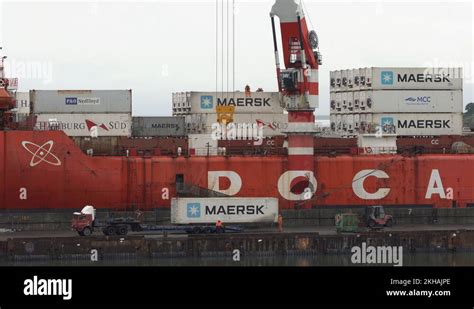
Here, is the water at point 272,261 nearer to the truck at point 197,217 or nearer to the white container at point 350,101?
the truck at point 197,217

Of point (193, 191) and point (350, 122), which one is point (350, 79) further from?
point (193, 191)

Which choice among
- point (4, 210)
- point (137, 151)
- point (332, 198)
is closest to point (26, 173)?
point (4, 210)

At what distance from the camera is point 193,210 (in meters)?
72.6

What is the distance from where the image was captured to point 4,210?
7606 centimetres

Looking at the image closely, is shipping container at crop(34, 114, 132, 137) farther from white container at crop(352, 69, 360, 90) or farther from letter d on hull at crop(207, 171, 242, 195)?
white container at crop(352, 69, 360, 90)

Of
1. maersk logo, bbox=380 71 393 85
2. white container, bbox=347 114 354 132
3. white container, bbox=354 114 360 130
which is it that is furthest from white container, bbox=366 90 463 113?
white container, bbox=347 114 354 132

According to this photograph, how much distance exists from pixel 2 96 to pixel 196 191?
1354 centimetres

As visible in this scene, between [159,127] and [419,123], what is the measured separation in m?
18.2

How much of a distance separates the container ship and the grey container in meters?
0.09

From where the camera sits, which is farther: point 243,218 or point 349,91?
point 349,91

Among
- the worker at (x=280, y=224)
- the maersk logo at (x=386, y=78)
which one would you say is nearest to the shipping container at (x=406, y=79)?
the maersk logo at (x=386, y=78)
